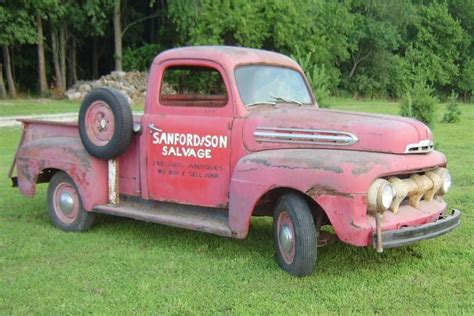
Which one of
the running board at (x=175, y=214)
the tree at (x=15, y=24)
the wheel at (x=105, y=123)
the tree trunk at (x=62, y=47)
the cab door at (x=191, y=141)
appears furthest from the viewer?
the tree trunk at (x=62, y=47)

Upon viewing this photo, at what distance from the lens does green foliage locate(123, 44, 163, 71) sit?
3216cm

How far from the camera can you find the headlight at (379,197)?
4301 mm

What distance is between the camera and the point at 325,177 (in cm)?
439

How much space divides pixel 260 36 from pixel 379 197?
29.0m

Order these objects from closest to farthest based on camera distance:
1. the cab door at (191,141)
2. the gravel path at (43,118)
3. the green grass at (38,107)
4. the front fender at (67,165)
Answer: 1. the cab door at (191,141)
2. the front fender at (67,165)
3. the gravel path at (43,118)
4. the green grass at (38,107)

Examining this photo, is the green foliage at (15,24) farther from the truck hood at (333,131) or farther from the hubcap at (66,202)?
the truck hood at (333,131)

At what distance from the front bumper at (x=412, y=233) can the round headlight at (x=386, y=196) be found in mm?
204

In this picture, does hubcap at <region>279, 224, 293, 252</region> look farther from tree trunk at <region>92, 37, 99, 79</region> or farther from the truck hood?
tree trunk at <region>92, 37, 99, 79</region>

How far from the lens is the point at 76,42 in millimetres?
34125

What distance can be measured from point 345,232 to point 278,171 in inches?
28.3

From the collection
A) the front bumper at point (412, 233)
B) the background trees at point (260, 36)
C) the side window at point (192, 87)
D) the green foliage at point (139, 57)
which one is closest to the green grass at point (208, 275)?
the front bumper at point (412, 233)

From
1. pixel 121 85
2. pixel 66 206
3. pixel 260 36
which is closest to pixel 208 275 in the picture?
pixel 66 206

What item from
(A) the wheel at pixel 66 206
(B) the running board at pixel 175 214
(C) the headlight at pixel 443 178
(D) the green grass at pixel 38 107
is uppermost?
(C) the headlight at pixel 443 178

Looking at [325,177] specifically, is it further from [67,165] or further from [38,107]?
[38,107]
